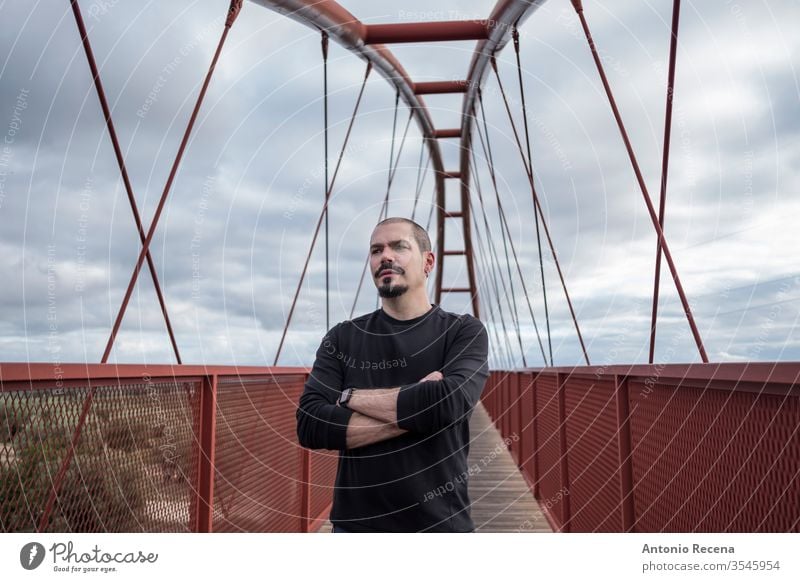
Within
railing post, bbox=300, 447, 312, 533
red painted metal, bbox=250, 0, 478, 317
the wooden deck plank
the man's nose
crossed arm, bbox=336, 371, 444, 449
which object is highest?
red painted metal, bbox=250, 0, 478, 317

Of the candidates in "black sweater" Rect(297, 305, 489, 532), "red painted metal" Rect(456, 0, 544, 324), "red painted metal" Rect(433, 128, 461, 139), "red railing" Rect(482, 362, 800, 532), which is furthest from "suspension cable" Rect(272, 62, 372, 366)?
"red painted metal" Rect(433, 128, 461, 139)

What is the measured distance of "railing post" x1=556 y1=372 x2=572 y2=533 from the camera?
4.48 metres

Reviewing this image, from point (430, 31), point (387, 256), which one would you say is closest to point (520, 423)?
point (430, 31)

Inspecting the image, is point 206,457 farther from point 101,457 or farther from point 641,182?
point 641,182

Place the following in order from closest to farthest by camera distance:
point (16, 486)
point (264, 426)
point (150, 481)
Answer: point (16, 486)
point (150, 481)
point (264, 426)

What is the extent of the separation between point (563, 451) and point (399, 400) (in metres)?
3.29

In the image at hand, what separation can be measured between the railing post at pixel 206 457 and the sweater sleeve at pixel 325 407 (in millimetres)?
916

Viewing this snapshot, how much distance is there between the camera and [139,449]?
6.75ft

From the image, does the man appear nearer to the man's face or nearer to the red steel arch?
the man's face

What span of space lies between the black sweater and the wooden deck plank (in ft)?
9.79
